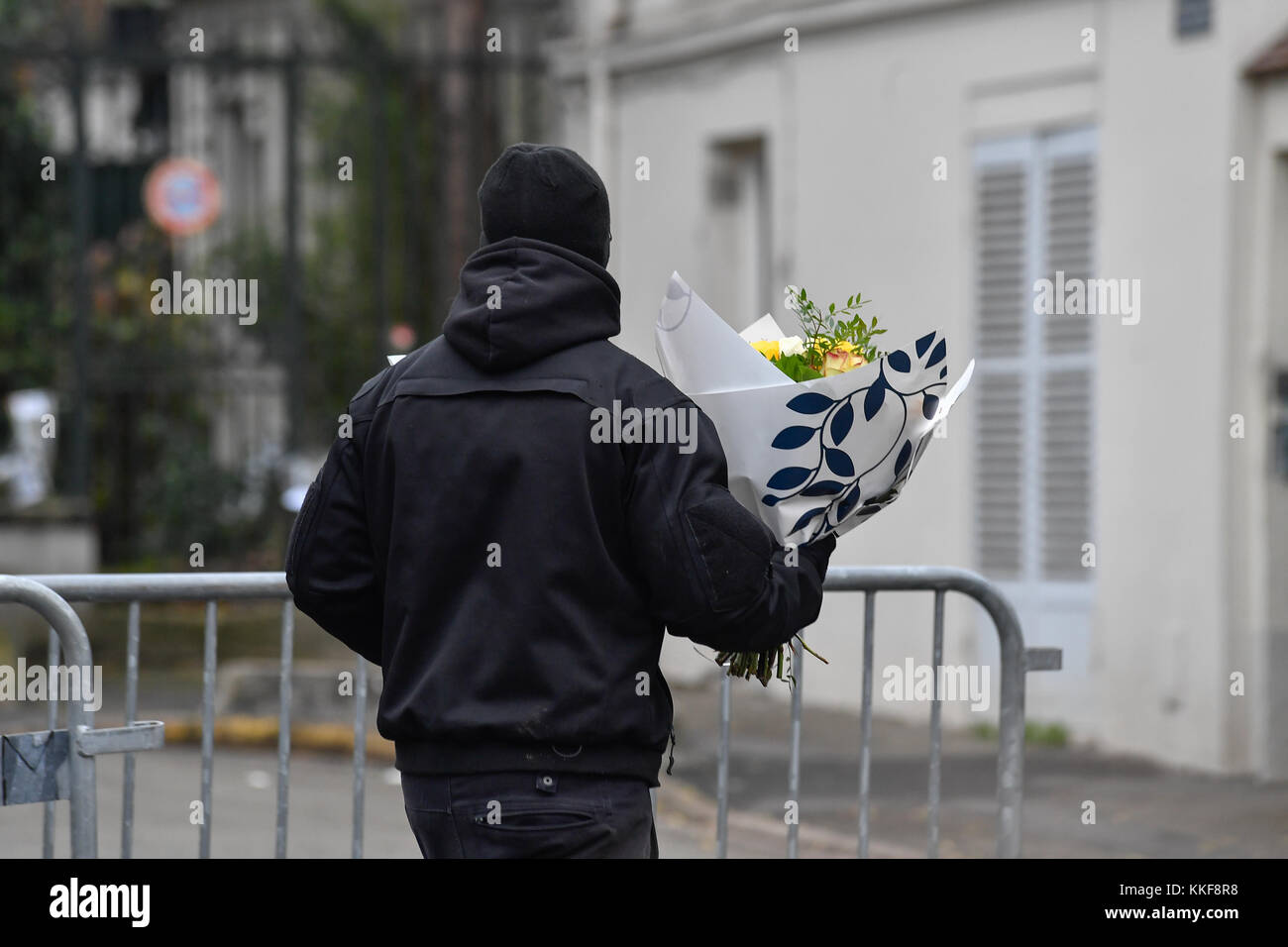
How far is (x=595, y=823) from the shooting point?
3143 mm

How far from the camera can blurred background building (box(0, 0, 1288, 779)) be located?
355 inches

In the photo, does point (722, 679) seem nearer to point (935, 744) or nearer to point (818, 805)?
point (935, 744)

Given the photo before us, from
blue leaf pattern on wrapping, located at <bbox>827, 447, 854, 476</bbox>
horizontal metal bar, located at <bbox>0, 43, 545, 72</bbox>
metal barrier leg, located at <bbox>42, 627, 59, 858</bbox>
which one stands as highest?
horizontal metal bar, located at <bbox>0, 43, 545, 72</bbox>

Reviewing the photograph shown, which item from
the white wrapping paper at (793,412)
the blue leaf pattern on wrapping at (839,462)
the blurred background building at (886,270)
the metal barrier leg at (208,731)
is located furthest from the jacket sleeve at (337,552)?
the blurred background building at (886,270)

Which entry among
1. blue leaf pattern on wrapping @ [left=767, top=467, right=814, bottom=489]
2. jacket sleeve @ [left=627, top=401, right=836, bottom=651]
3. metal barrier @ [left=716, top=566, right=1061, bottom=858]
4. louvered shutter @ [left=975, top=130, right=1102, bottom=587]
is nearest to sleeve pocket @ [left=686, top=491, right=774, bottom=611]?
jacket sleeve @ [left=627, top=401, right=836, bottom=651]

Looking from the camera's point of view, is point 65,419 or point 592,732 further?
point 65,419

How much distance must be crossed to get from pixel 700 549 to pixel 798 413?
1.16 ft

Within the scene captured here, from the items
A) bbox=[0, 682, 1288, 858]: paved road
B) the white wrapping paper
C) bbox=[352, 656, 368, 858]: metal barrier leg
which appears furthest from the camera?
bbox=[0, 682, 1288, 858]: paved road

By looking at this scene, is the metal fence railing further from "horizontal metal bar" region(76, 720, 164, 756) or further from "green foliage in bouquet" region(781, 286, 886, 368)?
"green foliage in bouquet" region(781, 286, 886, 368)

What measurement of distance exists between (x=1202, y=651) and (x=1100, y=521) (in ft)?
3.08

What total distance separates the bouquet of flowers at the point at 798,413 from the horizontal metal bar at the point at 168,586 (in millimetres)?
1457
